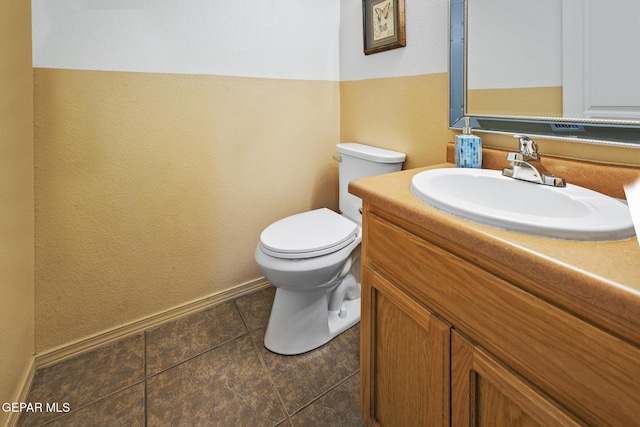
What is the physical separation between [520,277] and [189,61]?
1.52m

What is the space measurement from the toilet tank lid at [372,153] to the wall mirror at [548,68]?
11.1 inches

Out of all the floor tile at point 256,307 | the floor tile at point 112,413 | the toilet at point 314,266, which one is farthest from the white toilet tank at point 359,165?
the floor tile at point 112,413

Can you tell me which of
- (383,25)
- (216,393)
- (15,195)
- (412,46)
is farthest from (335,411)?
(383,25)

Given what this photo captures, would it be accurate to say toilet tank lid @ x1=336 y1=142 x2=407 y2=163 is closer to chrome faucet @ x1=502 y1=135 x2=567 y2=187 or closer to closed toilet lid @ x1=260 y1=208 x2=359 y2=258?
closed toilet lid @ x1=260 y1=208 x2=359 y2=258

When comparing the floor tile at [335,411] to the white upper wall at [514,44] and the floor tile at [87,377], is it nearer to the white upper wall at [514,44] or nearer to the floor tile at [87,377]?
the floor tile at [87,377]

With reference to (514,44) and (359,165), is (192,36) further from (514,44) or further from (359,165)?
(514,44)

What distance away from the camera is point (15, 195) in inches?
42.4

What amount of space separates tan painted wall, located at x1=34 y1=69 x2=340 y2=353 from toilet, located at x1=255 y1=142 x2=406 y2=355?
13.7 inches

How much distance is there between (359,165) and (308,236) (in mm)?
454

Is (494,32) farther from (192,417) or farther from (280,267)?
(192,417)

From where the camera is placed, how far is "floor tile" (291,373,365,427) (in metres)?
1.06

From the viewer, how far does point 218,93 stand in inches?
59.4

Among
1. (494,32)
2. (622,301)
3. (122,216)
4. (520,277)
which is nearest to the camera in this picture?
(622,301)

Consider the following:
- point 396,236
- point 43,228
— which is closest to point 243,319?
point 43,228
